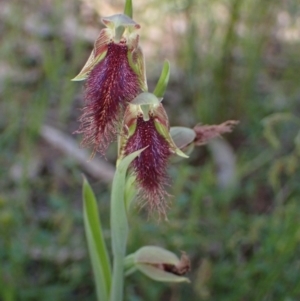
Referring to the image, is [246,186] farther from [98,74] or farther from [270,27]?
[98,74]

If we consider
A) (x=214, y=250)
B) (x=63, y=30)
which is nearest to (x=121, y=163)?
(x=214, y=250)

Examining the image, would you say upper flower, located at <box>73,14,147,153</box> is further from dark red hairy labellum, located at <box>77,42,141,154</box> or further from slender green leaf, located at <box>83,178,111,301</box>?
slender green leaf, located at <box>83,178,111,301</box>

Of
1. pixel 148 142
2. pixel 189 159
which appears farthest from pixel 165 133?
pixel 189 159

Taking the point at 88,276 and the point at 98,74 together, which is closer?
the point at 98,74

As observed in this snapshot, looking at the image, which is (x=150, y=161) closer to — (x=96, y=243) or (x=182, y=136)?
(x=182, y=136)

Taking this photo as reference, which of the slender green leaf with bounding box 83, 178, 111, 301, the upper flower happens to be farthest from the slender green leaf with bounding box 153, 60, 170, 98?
the slender green leaf with bounding box 83, 178, 111, 301

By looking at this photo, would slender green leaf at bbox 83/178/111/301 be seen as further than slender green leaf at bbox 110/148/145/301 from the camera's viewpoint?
Yes
